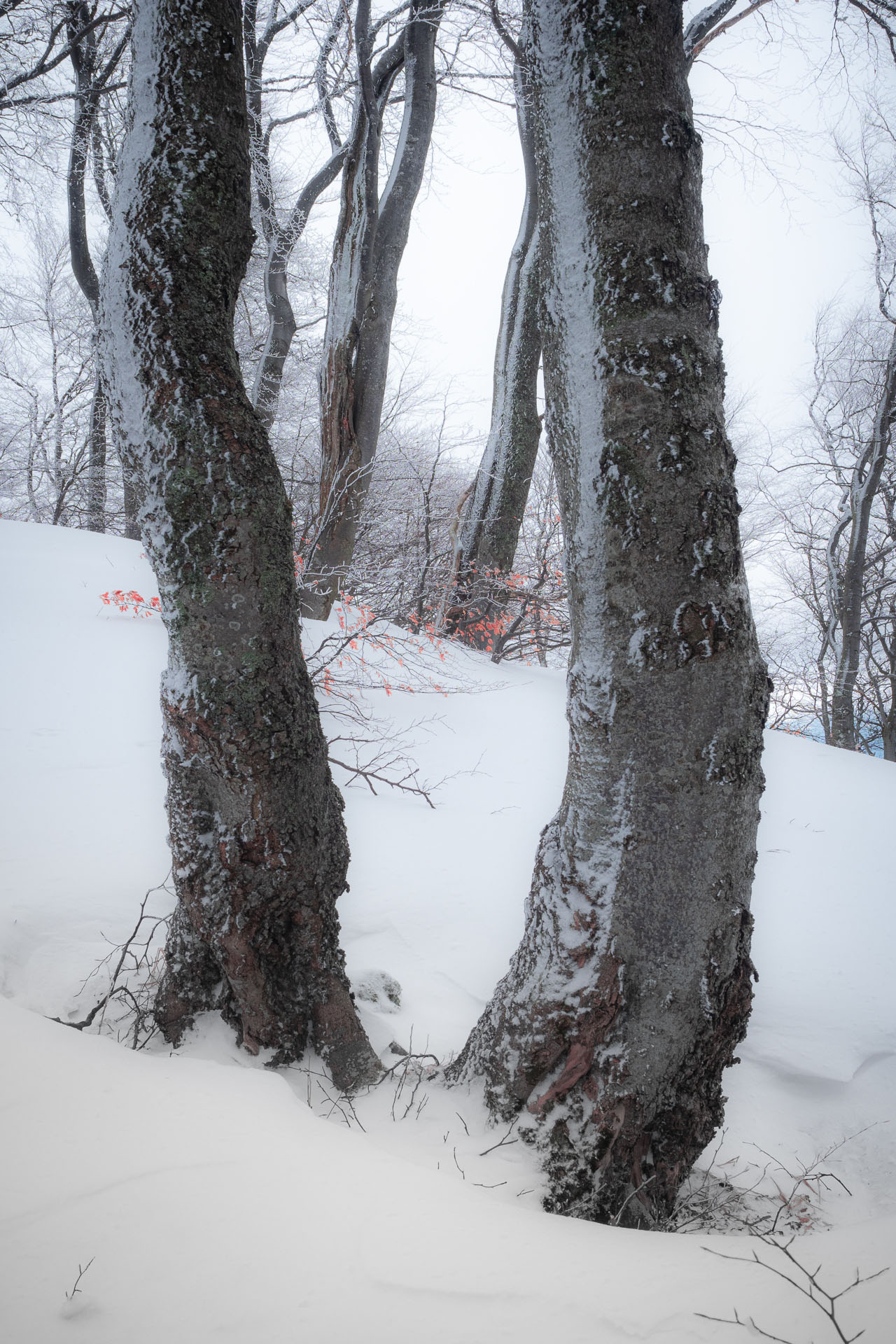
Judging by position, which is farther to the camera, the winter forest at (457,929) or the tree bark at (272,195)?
the tree bark at (272,195)

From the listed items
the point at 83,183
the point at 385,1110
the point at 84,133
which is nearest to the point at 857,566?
the point at 385,1110

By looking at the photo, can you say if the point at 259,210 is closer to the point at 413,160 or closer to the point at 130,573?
the point at 413,160

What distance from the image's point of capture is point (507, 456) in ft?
22.2

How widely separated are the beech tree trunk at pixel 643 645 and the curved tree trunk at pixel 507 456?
4.99m

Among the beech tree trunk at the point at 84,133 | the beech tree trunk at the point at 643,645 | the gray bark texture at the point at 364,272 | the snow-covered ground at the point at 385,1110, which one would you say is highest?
the beech tree trunk at the point at 84,133

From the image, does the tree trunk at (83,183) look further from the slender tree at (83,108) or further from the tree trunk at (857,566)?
the tree trunk at (857,566)

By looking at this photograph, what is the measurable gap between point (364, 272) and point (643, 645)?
5688 mm

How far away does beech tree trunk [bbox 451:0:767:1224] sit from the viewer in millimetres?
1536

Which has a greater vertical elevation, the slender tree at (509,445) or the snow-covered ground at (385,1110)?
the slender tree at (509,445)

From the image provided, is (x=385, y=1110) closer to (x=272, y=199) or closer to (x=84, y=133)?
(x=272, y=199)

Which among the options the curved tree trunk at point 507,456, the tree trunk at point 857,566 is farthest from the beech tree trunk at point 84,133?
the tree trunk at point 857,566

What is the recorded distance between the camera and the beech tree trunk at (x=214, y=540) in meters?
1.73

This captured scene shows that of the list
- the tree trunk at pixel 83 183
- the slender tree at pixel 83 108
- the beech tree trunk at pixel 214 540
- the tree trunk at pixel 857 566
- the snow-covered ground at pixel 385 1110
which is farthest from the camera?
the tree trunk at pixel 857 566

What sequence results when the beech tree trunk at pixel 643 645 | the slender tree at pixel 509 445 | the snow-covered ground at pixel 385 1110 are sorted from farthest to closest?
1. the slender tree at pixel 509 445
2. the beech tree trunk at pixel 643 645
3. the snow-covered ground at pixel 385 1110
